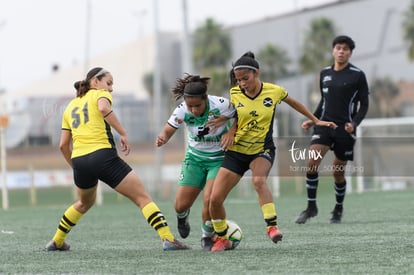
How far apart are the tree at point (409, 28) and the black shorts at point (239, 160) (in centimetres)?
5228

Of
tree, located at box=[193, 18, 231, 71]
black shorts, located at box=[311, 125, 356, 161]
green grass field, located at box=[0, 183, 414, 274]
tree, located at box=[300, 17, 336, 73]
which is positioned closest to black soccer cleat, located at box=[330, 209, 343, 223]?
green grass field, located at box=[0, 183, 414, 274]

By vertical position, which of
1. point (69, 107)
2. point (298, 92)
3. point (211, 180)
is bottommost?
point (298, 92)

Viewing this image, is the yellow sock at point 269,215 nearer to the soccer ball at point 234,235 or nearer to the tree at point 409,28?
the soccer ball at point 234,235

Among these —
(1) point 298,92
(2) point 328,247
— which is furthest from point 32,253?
(1) point 298,92

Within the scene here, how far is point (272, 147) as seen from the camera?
9008mm

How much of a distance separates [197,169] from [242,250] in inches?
38.5

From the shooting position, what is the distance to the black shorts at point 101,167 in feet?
28.4

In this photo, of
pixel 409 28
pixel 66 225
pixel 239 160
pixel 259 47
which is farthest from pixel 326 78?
pixel 259 47

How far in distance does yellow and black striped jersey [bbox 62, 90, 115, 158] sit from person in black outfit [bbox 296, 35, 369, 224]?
368 centimetres

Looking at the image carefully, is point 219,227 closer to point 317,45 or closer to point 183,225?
point 183,225

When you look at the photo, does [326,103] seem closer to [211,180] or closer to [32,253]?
[211,180]

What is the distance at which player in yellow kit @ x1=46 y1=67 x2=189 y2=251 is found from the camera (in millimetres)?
8664

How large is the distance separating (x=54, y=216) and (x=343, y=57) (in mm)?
6723

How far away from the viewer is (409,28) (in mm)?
59938
